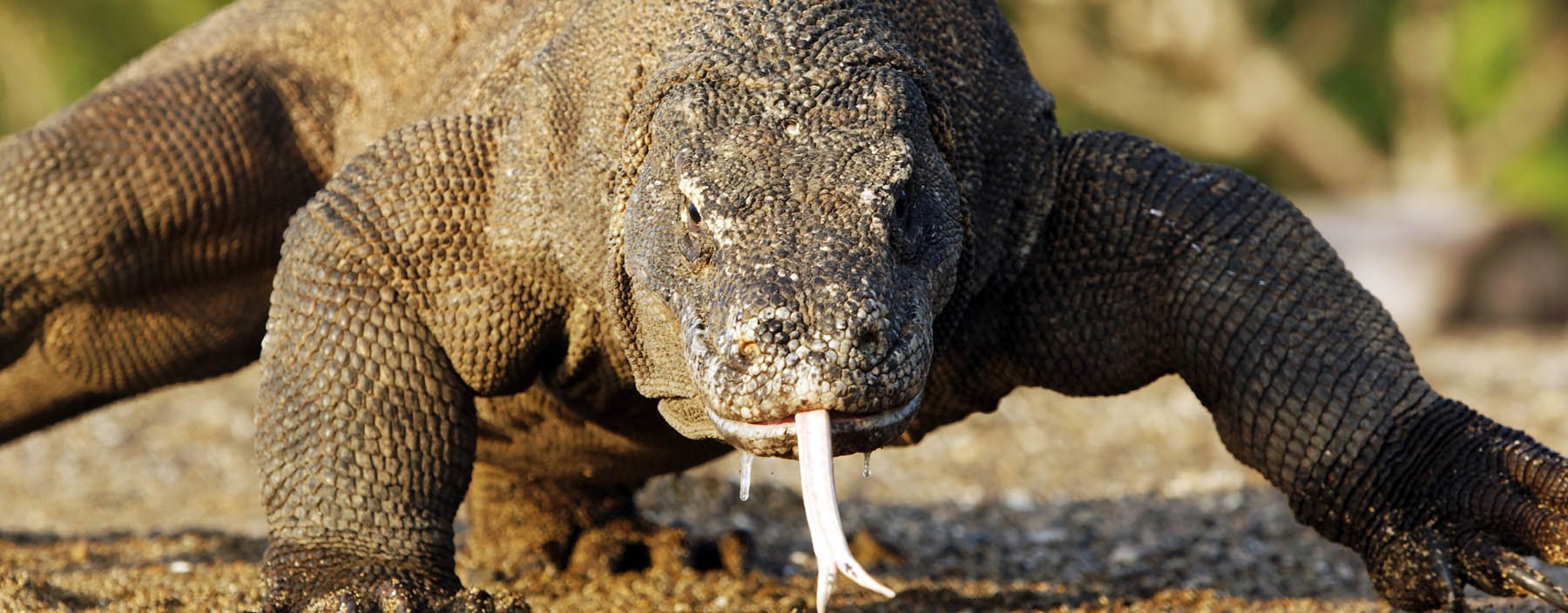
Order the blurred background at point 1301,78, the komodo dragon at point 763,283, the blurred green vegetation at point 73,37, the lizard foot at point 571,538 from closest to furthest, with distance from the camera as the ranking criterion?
the komodo dragon at point 763,283
the lizard foot at point 571,538
the blurred green vegetation at point 73,37
the blurred background at point 1301,78

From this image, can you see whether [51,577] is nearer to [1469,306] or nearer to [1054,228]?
[1054,228]

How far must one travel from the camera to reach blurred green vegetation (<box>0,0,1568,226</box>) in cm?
2002

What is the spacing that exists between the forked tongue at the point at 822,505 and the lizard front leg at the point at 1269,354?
1479 millimetres

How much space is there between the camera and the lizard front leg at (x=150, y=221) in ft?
17.8

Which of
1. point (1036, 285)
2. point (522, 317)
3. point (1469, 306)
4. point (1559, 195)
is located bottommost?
point (522, 317)

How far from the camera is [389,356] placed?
4.34 metres

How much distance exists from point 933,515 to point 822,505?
484 centimetres

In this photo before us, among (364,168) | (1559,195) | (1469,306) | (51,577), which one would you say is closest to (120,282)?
(51,577)

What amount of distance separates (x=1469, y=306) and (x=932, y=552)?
1035 cm

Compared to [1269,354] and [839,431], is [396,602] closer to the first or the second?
[839,431]

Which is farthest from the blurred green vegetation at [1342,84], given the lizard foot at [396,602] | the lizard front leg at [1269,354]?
the lizard foot at [396,602]

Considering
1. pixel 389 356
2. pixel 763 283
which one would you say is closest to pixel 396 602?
pixel 389 356

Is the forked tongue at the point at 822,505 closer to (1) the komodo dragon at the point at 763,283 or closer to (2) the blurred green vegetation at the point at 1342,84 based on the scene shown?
(1) the komodo dragon at the point at 763,283

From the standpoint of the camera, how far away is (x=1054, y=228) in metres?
4.61
